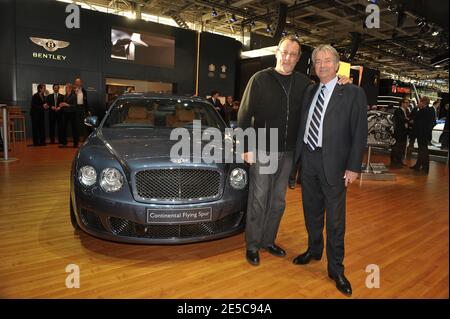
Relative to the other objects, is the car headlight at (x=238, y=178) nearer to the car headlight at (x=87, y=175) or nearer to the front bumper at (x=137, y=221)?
the front bumper at (x=137, y=221)

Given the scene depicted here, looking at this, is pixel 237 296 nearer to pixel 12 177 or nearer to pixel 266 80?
pixel 266 80

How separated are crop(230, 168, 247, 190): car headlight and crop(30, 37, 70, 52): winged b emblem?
9733 mm

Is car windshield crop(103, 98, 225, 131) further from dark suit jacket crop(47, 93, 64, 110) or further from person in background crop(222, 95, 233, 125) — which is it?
person in background crop(222, 95, 233, 125)

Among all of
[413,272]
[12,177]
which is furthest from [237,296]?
[12,177]

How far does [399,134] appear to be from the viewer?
8.17 metres

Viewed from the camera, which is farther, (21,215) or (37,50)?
(37,50)

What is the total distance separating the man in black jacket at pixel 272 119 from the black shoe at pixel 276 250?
0.20 meters

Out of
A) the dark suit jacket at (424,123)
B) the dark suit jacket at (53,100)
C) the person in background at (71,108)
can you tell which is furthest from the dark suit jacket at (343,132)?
the dark suit jacket at (53,100)

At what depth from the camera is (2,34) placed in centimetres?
945

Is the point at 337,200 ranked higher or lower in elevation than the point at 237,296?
higher

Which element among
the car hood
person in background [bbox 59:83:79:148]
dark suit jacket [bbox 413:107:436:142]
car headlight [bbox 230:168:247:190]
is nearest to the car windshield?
the car hood

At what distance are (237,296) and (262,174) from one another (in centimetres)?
87

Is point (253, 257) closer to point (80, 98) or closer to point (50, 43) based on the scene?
point (80, 98)

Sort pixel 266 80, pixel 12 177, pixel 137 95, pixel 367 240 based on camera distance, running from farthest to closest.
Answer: pixel 12 177 < pixel 137 95 < pixel 367 240 < pixel 266 80
